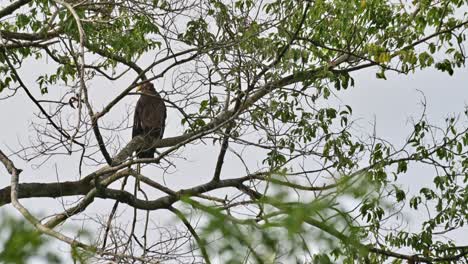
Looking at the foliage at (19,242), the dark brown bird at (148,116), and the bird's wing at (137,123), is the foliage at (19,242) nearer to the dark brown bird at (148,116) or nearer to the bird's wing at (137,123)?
the dark brown bird at (148,116)

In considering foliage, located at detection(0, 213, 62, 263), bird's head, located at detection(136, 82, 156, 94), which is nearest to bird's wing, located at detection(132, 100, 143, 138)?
bird's head, located at detection(136, 82, 156, 94)

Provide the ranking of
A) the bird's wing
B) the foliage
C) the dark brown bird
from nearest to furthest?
the foliage
the dark brown bird
the bird's wing

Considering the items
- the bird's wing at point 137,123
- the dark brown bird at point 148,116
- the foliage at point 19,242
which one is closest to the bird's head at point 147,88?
the dark brown bird at point 148,116

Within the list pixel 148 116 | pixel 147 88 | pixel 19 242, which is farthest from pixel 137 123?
pixel 19 242

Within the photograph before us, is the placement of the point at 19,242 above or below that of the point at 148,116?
below

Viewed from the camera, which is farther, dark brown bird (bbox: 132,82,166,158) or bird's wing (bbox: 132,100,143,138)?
bird's wing (bbox: 132,100,143,138)

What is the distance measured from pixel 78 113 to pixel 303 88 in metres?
2.11

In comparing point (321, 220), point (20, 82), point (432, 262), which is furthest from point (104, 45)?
point (321, 220)

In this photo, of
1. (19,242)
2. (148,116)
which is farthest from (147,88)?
(19,242)

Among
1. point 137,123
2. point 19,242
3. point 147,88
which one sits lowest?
point 19,242

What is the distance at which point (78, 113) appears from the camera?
16.1 ft

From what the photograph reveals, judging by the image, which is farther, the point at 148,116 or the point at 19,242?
the point at 148,116

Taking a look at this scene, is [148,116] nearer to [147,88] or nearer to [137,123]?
[137,123]

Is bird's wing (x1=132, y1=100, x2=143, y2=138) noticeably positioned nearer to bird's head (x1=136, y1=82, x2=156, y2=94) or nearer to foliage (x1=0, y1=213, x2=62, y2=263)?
bird's head (x1=136, y1=82, x2=156, y2=94)
